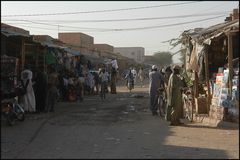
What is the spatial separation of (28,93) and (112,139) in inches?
235

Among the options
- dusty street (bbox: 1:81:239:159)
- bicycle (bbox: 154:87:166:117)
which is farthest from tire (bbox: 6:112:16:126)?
bicycle (bbox: 154:87:166:117)

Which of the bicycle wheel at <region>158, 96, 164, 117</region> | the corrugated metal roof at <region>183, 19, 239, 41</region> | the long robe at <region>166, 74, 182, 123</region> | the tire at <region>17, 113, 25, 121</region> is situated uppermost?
the corrugated metal roof at <region>183, 19, 239, 41</region>

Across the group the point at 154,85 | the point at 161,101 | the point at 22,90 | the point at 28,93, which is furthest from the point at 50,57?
the point at 161,101

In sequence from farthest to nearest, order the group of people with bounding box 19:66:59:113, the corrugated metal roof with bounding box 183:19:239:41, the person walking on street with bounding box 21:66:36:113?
1. the group of people with bounding box 19:66:59:113
2. the person walking on street with bounding box 21:66:36:113
3. the corrugated metal roof with bounding box 183:19:239:41

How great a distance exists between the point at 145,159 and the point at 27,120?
6757mm

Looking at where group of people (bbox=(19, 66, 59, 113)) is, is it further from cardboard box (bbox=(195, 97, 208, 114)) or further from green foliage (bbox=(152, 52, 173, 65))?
green foliage (bbox=(152, 52, 173, 65))

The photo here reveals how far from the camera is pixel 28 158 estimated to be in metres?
8.23

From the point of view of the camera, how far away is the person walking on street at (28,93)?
15148mm

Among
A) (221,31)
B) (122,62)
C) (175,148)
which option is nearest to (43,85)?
(221,31)

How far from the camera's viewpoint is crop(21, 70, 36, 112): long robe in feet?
49.7

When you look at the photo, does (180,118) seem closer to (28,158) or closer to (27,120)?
(27,120)

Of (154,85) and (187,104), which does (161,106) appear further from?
(187,104)

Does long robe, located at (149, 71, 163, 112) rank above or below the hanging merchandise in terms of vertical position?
below

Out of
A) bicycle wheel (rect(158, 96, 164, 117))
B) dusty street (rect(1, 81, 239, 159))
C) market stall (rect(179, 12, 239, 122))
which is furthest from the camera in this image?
bicycle wheel (rect(158, 96, 164, 117))
